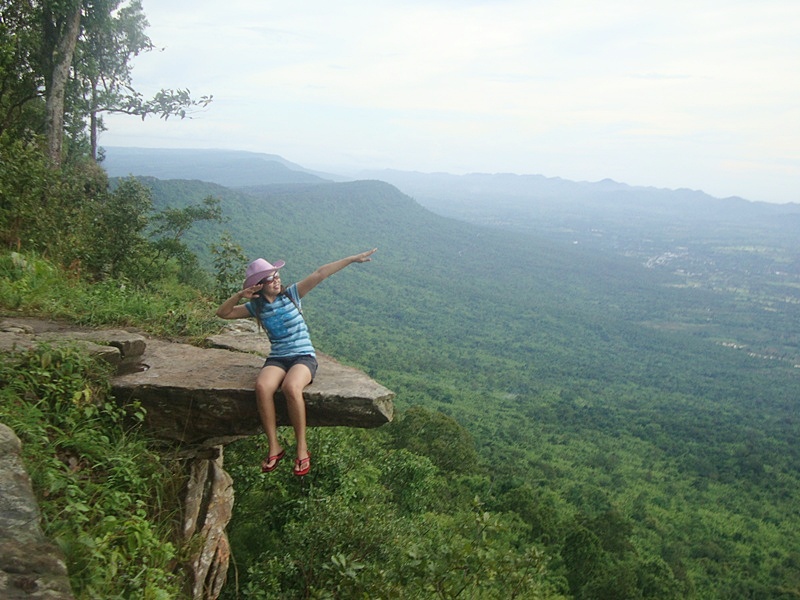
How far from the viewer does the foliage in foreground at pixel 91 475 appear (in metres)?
3.43

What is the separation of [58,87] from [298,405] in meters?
10.9

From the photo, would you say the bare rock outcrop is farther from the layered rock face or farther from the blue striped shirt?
the blue striped shirt

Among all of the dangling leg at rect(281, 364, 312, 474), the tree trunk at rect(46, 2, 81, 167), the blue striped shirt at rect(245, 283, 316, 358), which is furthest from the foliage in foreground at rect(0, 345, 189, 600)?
the tree trunk at rect(46, 2, 81, 167)

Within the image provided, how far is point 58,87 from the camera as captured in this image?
39.3 feet

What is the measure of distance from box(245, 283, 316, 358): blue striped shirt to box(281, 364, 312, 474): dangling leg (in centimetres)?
27

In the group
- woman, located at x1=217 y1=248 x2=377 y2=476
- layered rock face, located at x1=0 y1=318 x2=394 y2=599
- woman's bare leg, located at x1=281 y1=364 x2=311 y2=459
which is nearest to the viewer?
woman's bare leg, located at x1=281 y1=364 x2=311 y2=459

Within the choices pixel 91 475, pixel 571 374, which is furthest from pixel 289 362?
pixel 571 374

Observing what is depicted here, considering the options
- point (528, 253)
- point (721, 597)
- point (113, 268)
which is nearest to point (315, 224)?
point (528, 253)

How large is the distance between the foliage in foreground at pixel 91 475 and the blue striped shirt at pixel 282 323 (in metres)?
1.25

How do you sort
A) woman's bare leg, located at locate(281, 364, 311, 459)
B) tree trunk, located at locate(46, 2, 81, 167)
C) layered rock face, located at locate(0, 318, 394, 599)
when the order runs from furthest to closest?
1. tree trunk, located at locate(46, 2, 81, 167)
2. layered rock face, located at locate(0, 318, 394, 599)
3. woman's bare leg, located at locate(281, 364, 311, 459)

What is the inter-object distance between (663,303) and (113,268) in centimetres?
13417

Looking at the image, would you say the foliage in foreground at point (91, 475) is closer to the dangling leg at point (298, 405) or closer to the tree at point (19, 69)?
the dangling leg at point (298, 405)

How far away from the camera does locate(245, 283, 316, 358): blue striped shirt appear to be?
505 cm

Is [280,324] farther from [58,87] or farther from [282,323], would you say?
[58,87]
